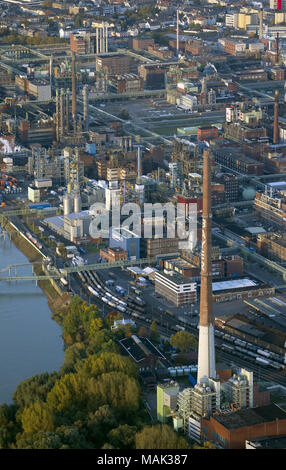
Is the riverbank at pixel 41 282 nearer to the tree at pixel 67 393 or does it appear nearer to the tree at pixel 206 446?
the tree at pixel 67 393

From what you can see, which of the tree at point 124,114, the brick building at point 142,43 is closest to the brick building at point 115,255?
the tree at point 124,114

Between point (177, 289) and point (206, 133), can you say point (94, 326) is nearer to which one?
point (177, 289)

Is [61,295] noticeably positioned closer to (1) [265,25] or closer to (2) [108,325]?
(2) [108,325]

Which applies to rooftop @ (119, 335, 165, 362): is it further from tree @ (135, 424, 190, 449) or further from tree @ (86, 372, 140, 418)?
tree @ (135, 424, 190, 449)

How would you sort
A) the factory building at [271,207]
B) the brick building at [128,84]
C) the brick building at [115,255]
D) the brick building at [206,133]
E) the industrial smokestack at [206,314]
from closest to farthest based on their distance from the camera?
the industrial smokestack at [206,314] → the brick building at [115,255] → the factory building at [271,207] → the brick building at [206,133] → the brick building at [128,84]

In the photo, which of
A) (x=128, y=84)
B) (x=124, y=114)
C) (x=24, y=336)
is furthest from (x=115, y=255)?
(x=128, y=84)

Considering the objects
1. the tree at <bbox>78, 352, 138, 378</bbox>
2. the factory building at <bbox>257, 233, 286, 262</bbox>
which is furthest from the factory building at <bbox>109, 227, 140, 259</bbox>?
the tree at <bbox>78, 352, 138, 378</bbox>

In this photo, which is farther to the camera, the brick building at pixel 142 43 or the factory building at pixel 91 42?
the brick building at pixel 142 43
